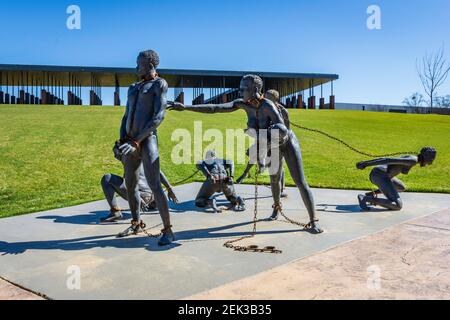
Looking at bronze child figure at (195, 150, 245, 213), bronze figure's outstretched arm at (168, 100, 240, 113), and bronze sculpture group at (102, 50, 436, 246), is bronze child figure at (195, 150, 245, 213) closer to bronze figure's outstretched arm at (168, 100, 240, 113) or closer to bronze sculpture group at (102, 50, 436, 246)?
bronze sculpture group at (102, 50, 436, 246)

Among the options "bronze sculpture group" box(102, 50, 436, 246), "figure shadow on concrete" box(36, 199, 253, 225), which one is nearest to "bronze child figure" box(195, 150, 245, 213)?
"bronze sculpture group" box(102, 50, 436, 246)

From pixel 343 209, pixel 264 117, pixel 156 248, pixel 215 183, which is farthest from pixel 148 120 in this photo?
pixel 343 209

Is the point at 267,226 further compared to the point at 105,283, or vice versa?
the point at 267,226

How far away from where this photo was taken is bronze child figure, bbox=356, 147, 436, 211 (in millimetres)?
6945

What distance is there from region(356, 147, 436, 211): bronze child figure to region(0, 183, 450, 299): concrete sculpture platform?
245mm

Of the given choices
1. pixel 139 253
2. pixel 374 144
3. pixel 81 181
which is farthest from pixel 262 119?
pixel 374 144

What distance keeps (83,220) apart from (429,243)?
16.1 feet

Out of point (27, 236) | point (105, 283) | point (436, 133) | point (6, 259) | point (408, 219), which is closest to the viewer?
point (105, 283)

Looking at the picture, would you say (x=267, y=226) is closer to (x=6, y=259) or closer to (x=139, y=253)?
(x=139, y=253)

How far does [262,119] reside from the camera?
562cm

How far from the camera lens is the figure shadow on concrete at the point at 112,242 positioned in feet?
15.5

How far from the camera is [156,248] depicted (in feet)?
15.5

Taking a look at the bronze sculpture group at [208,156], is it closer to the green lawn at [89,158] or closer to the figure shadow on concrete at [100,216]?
the figure shadow on concrete at [100,216]

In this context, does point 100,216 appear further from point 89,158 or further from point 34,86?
point 34,86
